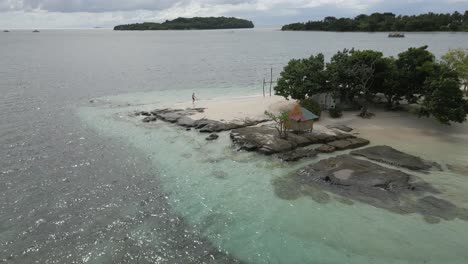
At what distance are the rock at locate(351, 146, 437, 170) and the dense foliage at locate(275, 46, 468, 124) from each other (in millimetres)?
8307

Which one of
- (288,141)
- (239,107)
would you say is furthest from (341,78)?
(288,141)

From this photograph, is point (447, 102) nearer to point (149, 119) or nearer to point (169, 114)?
point (169, 114)

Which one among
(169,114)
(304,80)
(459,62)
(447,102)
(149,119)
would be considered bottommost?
(149,119)

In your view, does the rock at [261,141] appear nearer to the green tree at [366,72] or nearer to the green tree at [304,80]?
the green tree at [304,80]

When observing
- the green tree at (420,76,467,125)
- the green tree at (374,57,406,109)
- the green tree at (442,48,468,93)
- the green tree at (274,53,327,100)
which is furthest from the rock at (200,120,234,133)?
the green tree at (442,48,468,93)

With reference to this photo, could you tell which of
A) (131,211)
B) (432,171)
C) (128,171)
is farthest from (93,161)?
(432,171)

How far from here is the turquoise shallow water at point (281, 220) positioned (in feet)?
55.0

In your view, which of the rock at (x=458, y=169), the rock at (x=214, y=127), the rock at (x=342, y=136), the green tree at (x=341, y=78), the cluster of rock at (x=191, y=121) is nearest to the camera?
the rock at (x=458, y=169)

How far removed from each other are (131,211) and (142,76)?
52.7 metres

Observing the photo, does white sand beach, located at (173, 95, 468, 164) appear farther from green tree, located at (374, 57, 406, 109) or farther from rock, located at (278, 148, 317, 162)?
rock, located at (278, 148, 317, 162)

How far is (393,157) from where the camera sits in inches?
1064

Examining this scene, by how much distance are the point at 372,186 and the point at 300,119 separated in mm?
10135

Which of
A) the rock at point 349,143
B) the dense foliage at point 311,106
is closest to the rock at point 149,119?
the dense foliage at point 311,106

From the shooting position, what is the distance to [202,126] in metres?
35.7
